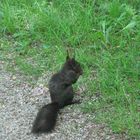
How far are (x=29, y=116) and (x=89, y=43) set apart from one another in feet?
5.30

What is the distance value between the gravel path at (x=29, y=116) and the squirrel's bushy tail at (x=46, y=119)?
61 mm

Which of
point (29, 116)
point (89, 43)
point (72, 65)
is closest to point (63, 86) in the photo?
point (72, 65)

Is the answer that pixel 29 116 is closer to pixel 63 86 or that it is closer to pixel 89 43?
pixel 63 86

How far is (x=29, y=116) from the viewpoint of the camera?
5832 millimetres

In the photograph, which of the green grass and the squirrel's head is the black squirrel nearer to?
the squirrel's head

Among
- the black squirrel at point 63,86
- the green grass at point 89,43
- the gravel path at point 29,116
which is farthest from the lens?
the green grass at point 89,43

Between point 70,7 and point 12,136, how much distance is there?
8.87 ft

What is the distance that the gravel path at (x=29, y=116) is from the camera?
5.44 m

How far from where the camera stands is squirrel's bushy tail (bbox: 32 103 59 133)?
549cm

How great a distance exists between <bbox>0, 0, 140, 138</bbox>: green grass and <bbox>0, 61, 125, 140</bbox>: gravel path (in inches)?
6.4

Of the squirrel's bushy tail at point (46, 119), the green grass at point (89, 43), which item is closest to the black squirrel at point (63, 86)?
the squirrel's bushy tail at point (46, 119)

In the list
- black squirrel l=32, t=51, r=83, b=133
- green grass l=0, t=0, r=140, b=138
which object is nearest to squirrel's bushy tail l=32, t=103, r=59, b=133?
black squirrel l=32, t=51, r=83, b=133

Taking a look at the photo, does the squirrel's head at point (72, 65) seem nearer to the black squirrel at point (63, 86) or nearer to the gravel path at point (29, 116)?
the black squirrel at point (63, 86)

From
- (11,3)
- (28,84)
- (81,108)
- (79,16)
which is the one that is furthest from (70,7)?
(81,108)
